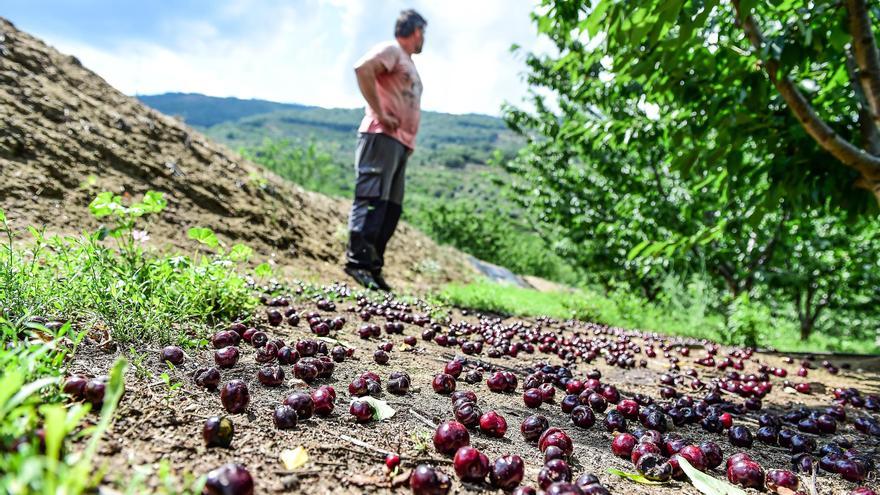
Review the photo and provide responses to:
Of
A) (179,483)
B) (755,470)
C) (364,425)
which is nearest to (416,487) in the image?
(364,425)

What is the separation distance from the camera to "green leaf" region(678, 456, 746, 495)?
1.74 metres

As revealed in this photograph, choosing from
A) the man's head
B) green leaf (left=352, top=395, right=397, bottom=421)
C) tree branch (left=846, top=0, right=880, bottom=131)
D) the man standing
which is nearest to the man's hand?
the man standing

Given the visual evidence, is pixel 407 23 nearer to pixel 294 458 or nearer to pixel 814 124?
pixel 814 124

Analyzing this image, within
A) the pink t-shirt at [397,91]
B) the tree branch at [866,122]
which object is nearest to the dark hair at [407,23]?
the pink t-shirt at [397,91]

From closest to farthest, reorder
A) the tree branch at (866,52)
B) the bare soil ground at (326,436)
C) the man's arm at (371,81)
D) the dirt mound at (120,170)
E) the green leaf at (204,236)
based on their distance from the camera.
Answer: the bare soil ground at (326,436), the green leaf at (204,236), the tree branch at (866,52), the dirt mound at (120,170), the man's arm at (371,81)

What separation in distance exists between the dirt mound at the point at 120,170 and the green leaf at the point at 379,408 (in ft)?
13.7

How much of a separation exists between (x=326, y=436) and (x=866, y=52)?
15.8ft

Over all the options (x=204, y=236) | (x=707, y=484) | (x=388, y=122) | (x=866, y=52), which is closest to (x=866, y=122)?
(x=866, y=52)

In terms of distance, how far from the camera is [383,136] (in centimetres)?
648

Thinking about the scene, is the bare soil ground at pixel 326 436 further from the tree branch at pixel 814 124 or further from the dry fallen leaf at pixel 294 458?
the tree branch at pixel 814 124

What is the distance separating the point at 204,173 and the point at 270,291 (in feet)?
13.7

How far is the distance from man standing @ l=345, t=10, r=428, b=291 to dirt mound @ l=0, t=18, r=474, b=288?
71cm

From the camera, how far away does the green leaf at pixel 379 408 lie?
2020 mm

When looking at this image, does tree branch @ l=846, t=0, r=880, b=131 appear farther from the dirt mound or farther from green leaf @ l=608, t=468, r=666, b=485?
the dirt mound
